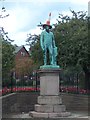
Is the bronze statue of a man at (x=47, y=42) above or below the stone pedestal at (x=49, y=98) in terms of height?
Result: above

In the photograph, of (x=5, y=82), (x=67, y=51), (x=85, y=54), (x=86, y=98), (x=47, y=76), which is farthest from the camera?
(x=67, y=51)

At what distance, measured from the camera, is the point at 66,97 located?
78.1ft

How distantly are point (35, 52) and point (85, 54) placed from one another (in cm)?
603

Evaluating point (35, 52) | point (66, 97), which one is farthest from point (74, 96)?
point (35, 52)

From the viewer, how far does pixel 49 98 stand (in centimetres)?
1786

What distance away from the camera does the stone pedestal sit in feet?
57.9

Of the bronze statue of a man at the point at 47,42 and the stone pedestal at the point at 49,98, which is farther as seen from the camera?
the bronze statue of a man at the point at 47,42

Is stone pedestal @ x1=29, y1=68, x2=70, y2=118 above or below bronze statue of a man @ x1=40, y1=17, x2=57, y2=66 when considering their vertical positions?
below

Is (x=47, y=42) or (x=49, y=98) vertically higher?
(x=47, y=42)

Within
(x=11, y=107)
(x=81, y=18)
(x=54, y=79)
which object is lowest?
(x=11, y=107)

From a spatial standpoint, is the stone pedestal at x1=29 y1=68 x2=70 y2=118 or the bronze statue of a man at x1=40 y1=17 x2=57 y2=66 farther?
the bronze statue of a man at x1=40 y1=17 x2=57 y2=66

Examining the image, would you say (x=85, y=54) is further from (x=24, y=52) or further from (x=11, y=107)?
(x=24, y=52)

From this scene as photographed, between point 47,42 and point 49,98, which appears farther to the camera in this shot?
point 47,42

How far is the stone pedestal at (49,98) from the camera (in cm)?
1766
